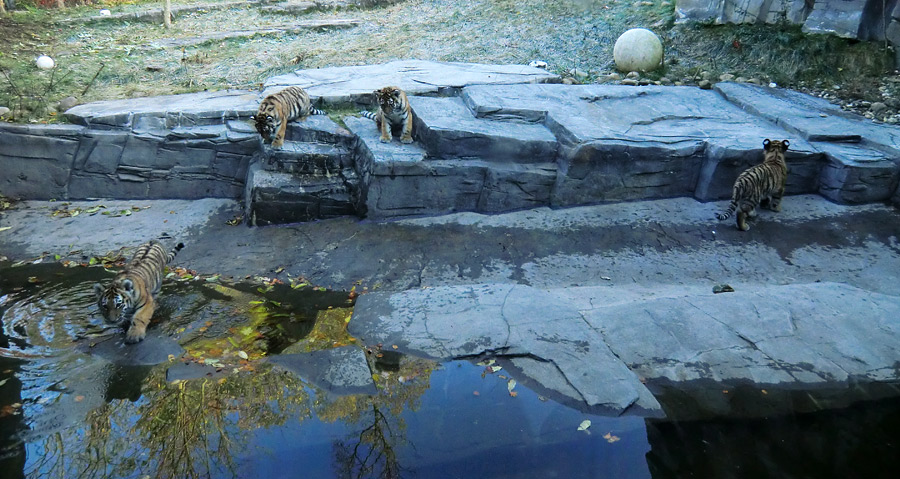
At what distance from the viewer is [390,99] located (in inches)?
277

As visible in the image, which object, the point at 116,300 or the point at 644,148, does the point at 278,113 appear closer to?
the point at 116,300

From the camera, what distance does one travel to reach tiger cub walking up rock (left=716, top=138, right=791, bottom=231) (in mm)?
6672

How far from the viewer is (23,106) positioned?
315 inches

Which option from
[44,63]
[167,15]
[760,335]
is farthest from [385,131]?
[167,15]

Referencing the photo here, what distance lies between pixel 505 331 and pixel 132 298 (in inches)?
108

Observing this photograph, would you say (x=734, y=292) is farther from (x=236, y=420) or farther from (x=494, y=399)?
(x=236, y=420)

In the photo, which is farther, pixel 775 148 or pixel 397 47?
pixel 397 47

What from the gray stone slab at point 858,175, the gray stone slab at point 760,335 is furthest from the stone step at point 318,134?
the gray stone slab at point 858,175

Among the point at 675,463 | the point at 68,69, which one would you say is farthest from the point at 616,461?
the point at 68,69

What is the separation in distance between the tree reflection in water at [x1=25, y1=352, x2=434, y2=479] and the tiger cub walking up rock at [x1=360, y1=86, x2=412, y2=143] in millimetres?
3508

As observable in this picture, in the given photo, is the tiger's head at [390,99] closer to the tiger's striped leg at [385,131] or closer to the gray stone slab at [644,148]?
the tiger's striped leg at [385,131]

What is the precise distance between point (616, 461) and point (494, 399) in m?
0.84

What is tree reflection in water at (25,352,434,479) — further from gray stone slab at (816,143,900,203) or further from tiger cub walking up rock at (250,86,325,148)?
gray stone slab at (816,143,900,203)

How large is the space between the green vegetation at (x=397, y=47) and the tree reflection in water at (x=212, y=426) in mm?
5384
